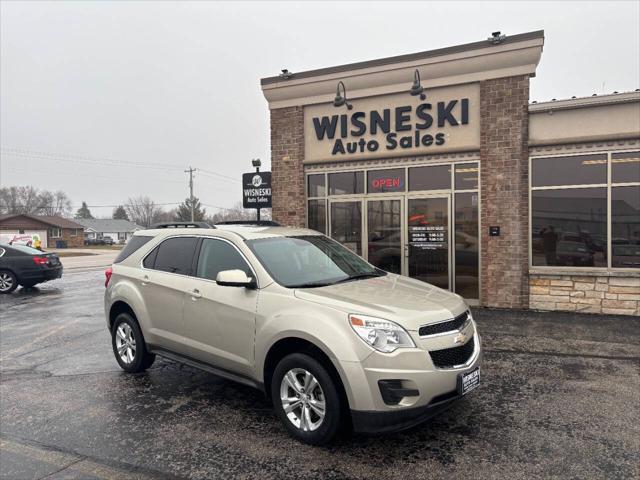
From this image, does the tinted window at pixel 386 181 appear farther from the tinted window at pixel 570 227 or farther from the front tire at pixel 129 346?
the front tire at pixel 129 346

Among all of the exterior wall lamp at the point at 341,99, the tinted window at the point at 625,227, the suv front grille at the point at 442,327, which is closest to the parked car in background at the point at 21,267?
the exterior wall lamp at the point at 341,99

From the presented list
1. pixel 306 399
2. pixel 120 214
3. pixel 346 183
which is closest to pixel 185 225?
pixel 306 399

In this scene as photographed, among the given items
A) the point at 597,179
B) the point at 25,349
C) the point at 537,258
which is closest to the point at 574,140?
the point at 597,179

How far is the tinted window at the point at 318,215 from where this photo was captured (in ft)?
35.3

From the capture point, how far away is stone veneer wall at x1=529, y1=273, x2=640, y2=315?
8242 mm

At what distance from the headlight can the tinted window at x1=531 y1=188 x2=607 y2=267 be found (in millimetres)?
6529

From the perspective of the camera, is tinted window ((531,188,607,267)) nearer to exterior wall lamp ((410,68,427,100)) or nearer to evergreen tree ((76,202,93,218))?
exterior wall lamp ((410,68,427,100))

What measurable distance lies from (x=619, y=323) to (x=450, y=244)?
3.21 m

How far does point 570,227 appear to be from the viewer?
340 inches

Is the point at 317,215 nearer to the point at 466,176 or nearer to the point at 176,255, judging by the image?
the point at 466,176

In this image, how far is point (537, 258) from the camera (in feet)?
29.1

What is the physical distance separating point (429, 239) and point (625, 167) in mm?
3738

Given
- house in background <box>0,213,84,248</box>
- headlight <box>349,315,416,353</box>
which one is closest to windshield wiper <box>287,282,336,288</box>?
headlight <box>349,315,416,353</box>

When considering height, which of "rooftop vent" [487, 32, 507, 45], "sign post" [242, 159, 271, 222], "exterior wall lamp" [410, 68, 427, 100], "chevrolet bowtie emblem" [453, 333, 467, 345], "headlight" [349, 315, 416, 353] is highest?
"rooftop vent" [487, 32, 507, 45]
